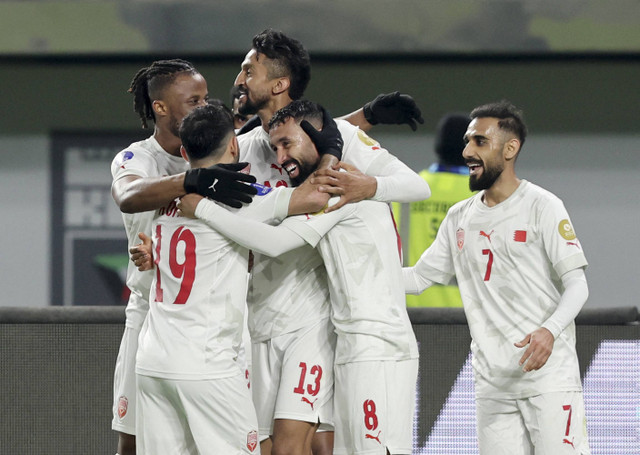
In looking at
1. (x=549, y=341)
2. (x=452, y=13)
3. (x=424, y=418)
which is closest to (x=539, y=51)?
(x=452, y=13)

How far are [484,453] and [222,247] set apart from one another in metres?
1.46

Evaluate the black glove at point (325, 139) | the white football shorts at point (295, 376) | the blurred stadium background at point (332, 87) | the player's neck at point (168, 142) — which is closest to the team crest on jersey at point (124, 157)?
the player's neck at point (168, 142)

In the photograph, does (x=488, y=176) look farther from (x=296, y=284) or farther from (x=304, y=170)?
(x=296, y=284)

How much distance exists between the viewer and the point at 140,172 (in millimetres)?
4246

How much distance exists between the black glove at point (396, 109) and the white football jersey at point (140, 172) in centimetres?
90

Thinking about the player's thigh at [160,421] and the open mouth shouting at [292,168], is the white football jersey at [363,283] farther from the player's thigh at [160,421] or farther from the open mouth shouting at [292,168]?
the player's thigh at [160,421]

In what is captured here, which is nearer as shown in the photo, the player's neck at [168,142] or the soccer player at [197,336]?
the soccer player at [197,336]

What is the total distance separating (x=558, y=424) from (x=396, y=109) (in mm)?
1529

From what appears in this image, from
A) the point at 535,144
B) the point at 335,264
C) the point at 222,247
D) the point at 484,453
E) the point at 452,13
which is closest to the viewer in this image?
the point at 222,247

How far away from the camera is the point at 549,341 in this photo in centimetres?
392

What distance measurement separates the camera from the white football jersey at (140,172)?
4305mm

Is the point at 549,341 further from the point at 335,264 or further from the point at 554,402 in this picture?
the point at 335,264

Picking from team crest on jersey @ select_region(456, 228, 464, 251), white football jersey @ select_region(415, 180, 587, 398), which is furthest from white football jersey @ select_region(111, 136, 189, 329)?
white football jersey @ select_region(415, 180, 587, 398)

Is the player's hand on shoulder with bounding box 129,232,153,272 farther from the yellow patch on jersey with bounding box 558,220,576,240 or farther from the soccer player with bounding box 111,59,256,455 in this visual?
the yellow patch on jersey with bounding box 558,220,576,240
